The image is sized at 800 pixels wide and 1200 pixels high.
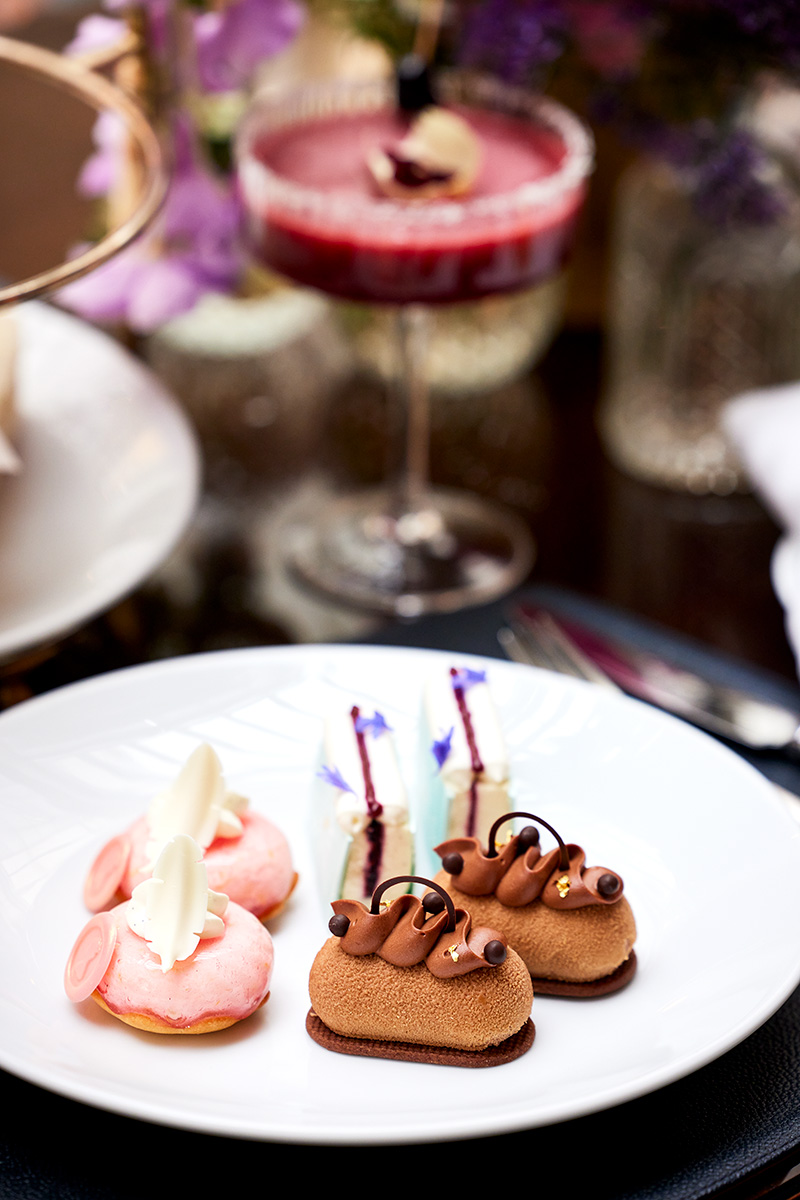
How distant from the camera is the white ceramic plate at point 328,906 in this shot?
1.82 feet

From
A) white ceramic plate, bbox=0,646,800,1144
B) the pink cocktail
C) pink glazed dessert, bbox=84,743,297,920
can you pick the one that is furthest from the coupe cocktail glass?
pink glazed dessert, bbox=84,743,297,920

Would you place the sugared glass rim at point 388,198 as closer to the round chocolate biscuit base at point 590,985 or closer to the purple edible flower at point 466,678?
the purple edible flower at point 466,678

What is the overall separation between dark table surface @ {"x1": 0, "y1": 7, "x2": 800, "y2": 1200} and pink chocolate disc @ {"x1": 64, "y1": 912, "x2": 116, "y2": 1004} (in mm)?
52

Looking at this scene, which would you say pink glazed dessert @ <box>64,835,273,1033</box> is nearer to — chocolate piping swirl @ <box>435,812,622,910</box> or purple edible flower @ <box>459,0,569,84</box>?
chocolate piping swirl @ <box>435,812,622,910</box>

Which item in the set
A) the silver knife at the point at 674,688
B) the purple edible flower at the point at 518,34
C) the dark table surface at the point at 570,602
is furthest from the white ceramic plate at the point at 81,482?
the purple edible flower at the point at 518,34

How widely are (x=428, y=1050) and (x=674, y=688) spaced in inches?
14.3

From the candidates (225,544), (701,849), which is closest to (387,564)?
(225,544)

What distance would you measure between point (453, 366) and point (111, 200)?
338 millimetres

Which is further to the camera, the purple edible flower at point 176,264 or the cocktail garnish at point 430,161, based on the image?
the purple edible flower at point 176,264

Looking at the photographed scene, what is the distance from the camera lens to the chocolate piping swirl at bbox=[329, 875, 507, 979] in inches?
23.6

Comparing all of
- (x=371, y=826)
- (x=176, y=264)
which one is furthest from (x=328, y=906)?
(x=176, y=264)

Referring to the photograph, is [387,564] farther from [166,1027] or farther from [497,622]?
[166,1027]

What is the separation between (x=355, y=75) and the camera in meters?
1.36

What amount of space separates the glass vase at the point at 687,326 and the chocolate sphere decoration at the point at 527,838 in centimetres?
61
